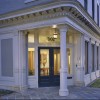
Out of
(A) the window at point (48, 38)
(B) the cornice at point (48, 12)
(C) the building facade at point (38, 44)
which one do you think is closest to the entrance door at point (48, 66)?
(C) the building facade at point (38, 44)

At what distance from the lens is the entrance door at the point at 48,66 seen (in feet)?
50.1

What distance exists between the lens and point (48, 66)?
15398 millimetres

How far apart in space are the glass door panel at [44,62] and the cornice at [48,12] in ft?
8.76

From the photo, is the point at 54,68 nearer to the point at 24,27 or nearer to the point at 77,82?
the point at 77,82

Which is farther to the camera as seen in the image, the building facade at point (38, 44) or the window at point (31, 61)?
the window at point (31, 61)

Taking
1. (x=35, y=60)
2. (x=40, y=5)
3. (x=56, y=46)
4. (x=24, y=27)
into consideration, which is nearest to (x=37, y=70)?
(x=35, y=60)

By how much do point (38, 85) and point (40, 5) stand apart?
529 cm

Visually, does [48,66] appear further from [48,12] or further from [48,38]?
[48,12]

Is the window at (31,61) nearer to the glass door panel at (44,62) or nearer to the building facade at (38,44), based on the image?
the building facade at (38,44)

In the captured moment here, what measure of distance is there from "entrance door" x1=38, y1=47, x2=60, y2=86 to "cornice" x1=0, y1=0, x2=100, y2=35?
260cm

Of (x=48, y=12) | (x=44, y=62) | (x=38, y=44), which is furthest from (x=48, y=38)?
(x=48, y=12)

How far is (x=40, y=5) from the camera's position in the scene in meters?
12.3

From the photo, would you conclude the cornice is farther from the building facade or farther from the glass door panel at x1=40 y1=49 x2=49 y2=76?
the glass door panel at x1=40 y1=49 x2=49 y2=76

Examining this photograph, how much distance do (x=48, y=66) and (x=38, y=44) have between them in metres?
1.56
